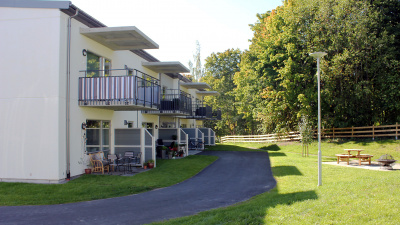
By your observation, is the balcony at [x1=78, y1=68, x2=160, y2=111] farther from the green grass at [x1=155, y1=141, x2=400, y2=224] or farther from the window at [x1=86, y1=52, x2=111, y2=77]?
the green grass at [x1=155, y1=141, x2=400, y2=224]

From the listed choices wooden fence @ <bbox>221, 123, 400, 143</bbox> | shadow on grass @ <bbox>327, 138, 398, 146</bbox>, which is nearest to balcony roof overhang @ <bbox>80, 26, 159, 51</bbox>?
→ wooden fence @ <bbox>221, 123, 400, 143</bbox>

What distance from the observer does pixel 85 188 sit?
1055cm

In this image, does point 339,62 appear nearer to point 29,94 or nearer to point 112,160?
point 112,160

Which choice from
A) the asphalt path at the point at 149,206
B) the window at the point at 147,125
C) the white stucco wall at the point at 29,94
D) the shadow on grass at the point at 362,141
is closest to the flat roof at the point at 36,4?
the white stucco wall at the point at 29,94

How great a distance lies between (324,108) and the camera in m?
28.1

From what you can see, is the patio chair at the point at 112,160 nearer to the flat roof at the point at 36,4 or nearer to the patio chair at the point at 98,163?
the patio chair at the point at 98,163

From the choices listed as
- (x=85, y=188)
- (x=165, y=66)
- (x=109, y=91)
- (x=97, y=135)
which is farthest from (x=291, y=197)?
(x=165, y=66)

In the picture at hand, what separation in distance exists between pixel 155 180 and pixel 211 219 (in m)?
5.87

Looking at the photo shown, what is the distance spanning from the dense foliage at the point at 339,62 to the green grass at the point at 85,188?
18010 mm

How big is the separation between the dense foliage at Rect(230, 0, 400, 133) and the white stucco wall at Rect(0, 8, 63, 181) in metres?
20.7

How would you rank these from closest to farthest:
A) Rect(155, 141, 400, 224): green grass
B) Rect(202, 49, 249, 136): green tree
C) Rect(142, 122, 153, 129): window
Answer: Rect(155, 141, 400, 224): green grass → Rect(142, 122, 153, 129): window → Rect(202, 49, 249, 136): green tree

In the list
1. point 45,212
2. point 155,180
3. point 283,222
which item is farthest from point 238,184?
point 45,212

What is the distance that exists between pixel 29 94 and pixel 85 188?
4.47 m

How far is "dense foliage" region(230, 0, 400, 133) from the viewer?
84.5 feet
